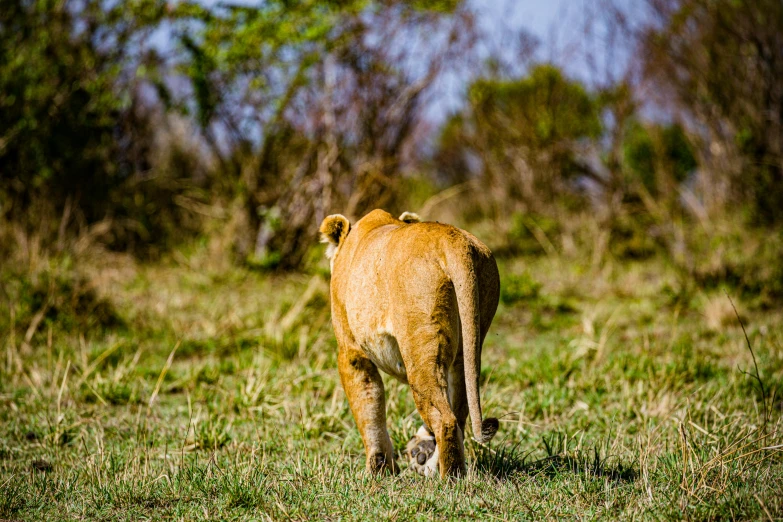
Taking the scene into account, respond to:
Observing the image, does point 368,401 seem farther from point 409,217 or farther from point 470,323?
point 409,217

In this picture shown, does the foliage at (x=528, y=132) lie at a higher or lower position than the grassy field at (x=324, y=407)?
higher

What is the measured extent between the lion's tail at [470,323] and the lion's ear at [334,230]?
0.97 meters

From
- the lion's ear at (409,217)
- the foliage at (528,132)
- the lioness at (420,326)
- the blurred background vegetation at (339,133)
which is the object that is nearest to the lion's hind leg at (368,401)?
the lioness at (420,326)

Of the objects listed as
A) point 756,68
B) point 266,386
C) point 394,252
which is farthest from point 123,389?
point 756,68

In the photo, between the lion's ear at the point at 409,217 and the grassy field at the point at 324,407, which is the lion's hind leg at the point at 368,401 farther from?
the lion's ear at the point at 409,217

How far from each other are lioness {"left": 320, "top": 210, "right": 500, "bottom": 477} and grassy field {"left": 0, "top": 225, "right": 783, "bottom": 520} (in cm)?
26

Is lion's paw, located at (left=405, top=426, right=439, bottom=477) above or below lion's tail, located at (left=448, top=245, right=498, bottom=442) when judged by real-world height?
below

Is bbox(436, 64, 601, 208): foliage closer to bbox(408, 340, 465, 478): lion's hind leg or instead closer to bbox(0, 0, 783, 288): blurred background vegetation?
bbox(0, 0, 783, 288): blurred background vegetation

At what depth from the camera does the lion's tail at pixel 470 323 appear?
2.68 meters

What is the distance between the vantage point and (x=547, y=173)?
40.7 ft

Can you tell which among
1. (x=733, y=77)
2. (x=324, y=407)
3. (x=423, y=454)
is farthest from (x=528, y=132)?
(x=423, y=454)

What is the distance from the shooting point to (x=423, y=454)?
3.32 metres

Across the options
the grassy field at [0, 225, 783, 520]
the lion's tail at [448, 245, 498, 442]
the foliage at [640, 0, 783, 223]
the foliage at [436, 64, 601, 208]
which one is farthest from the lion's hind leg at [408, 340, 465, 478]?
the foliage at [640, 0, 783, 223]

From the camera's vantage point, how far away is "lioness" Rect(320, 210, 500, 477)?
2771mm
